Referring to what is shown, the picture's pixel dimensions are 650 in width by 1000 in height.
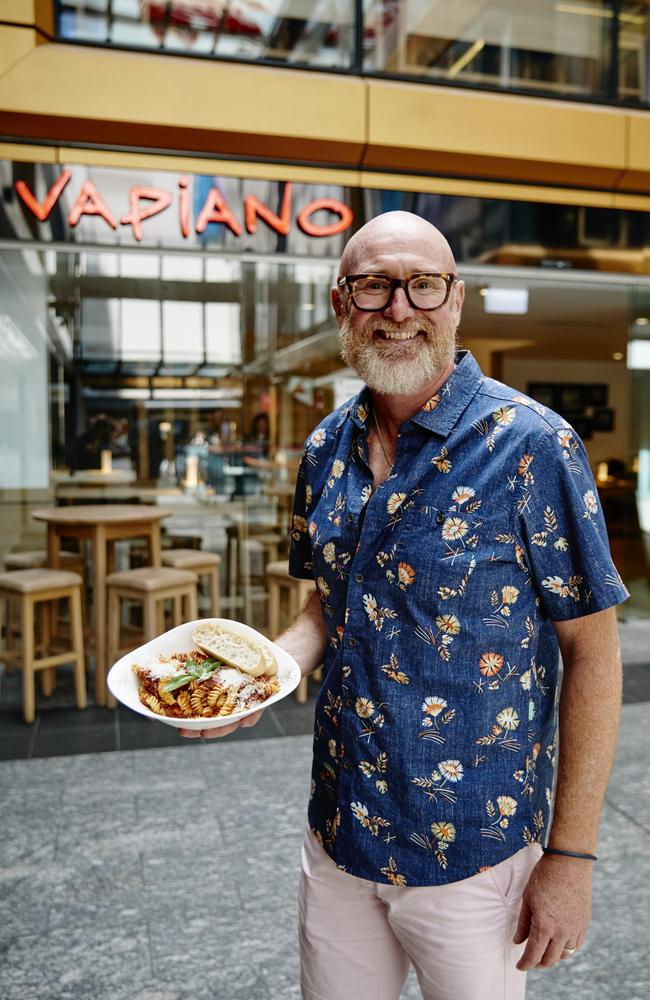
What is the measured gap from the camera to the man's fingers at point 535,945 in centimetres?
145

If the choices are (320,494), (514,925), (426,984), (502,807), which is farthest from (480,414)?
(426,984)

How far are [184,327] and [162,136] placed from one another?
146 cm

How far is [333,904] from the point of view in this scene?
1.61 m

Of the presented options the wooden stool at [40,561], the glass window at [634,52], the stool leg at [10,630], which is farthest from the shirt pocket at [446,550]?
the glass window at [634,52]

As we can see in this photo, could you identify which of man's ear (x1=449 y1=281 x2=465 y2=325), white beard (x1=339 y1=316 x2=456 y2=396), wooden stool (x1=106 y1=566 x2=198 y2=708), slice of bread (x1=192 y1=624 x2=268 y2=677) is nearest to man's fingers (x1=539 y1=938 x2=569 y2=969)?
slice of bread (x1=192 y1=624 x2=268 y2=677)

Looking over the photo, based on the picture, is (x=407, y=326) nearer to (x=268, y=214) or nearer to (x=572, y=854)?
(x=572, y=854)

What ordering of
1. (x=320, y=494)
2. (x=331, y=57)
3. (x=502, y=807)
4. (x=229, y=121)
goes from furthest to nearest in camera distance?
(x=331, y=57)
(x=229, y=121)
(x=320, y=494)
(x=502, y=807)

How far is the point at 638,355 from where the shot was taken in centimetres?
830

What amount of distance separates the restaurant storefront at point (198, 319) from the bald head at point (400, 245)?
5.27 metres

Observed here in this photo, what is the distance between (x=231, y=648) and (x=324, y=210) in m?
5.73

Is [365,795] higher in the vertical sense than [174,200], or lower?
lower

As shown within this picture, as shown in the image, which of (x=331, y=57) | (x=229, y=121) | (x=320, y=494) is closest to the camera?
(x=320, y=494)

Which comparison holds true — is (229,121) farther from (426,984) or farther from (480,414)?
(426,984)

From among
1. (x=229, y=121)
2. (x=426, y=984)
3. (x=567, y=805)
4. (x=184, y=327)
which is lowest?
(x=426, y=984)
